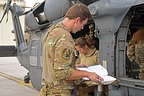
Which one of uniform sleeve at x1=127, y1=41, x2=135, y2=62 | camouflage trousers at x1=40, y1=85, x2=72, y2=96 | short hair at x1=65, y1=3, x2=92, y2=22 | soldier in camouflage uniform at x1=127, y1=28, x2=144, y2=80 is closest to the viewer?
short hair at x1=65, y1=3, x2=92, y2=22

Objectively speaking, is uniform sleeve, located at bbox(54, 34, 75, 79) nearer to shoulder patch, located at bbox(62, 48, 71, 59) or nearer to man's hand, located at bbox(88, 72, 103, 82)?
shoulder patch, located at bbox(62, 48, 71, 59)

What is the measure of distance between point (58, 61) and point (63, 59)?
42 millimetres

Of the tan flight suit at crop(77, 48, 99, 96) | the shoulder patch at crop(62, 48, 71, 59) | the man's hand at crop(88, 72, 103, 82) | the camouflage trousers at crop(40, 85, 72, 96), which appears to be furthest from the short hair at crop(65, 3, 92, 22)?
the tan flight suit at crop(77, 48, 99, 96)

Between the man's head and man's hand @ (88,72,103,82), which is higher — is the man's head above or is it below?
above

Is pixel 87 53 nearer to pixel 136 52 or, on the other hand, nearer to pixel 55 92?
pixel 136 52

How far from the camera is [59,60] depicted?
2129 millimetres

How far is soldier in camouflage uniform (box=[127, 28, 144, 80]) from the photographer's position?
153 inches

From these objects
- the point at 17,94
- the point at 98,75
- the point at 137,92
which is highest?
the point at 98,75

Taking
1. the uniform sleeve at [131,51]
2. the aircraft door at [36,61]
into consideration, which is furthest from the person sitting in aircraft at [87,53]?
the aircraft door at [36,61]

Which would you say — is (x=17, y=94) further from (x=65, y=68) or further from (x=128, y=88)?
(x=65, y=68)

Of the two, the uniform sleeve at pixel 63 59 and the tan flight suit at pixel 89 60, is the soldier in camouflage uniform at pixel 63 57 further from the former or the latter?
the tan flight suit at pixel 89 60

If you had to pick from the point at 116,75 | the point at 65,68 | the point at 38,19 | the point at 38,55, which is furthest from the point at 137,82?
the point at 38,19

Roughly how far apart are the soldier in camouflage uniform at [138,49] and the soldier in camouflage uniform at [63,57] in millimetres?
1794

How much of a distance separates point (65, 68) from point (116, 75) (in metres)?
1.27
